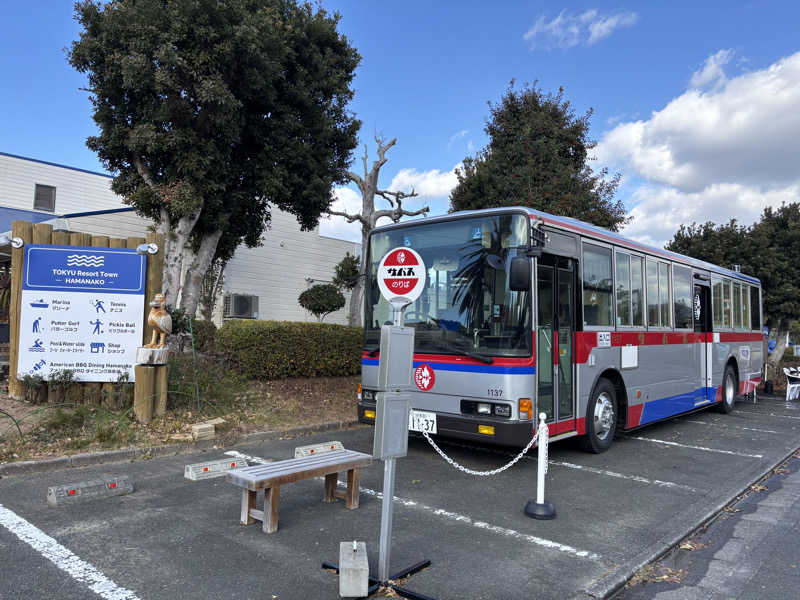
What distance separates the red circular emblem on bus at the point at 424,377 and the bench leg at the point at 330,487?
1751mm

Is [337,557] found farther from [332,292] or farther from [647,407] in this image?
[332,292]

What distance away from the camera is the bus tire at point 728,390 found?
12.4m

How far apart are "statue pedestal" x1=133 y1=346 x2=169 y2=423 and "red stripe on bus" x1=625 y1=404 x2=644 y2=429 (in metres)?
6.65

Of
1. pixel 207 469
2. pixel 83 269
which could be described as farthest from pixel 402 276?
pixel 83 269

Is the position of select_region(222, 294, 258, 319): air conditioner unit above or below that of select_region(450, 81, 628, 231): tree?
below

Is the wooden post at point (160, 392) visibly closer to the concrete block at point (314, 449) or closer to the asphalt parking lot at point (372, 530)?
the asphalt parking lot at point (372, 530)

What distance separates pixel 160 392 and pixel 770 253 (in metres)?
18.1

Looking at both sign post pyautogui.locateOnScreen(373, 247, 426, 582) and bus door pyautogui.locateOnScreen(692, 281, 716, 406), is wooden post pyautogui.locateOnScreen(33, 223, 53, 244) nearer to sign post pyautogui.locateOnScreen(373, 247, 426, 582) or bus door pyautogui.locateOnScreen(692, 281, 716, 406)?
sign post pyautogui.locateOnScreen(373, 247, 426, 582)

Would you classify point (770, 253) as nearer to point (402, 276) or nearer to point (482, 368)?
point (482, 368)

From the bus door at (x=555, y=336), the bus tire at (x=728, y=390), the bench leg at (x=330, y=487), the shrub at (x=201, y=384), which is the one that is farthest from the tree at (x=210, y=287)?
the bus tire at (x=728, y=390)

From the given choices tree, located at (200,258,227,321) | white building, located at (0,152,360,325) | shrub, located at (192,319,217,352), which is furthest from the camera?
white building, located at (0,152,360,325)

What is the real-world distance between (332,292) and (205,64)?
8781 mm

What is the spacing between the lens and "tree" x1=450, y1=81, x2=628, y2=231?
17438 mm

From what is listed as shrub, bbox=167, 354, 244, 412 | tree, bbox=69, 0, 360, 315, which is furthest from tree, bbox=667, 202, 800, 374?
shrub, bbox=167, 354, 244, 412
